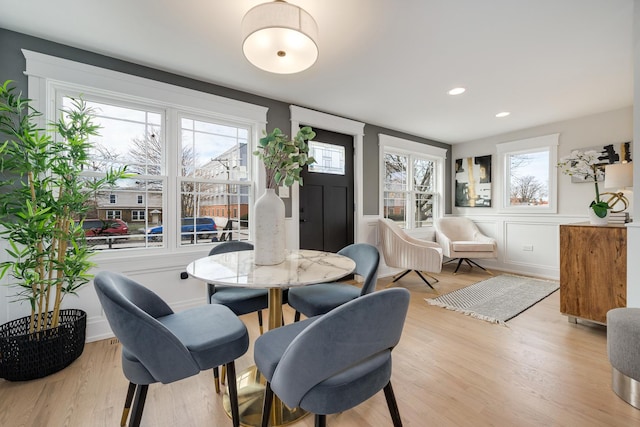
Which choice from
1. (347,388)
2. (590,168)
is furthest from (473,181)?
(347,388)

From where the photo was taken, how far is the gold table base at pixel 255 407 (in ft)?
4.63

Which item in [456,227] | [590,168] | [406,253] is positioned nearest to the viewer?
[590,168]

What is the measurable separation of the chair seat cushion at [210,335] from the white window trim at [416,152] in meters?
3.33

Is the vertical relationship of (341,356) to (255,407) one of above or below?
above

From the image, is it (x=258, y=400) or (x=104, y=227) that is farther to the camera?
(x=104, y=227)

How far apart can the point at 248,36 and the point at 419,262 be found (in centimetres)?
308

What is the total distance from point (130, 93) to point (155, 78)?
276mm

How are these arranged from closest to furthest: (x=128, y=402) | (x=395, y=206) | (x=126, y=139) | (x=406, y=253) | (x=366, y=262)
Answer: (x=128, y=402)
(x=366, y=262)
(x=126, y=139)
(x=406, y=253)
(x=395, y=206)

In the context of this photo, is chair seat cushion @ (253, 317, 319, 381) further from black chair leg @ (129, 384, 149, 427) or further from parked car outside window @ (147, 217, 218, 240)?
parked car outside window @ (147, 217, 218, 240)

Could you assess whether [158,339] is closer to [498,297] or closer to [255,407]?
[255,407]

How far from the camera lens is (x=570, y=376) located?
69.9 inches

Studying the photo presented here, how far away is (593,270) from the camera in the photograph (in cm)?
239

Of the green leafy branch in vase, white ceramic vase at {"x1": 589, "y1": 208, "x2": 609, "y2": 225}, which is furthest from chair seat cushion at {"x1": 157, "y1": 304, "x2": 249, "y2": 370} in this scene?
white ceramic vase at {"x1": 589, "y1": 208, "x2": 609, "y2": 225}

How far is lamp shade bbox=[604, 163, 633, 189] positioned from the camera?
8.07 feet
